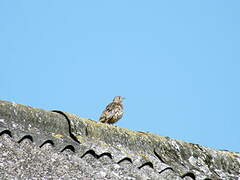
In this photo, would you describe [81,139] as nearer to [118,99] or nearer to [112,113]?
[112,113]

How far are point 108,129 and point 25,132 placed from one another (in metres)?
1.26

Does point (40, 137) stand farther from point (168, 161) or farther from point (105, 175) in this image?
point (168, 161)

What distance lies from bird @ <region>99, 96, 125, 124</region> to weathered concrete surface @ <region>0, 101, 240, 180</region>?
209 inches

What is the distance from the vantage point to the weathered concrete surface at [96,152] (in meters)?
4.86

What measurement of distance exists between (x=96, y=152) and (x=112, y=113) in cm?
693

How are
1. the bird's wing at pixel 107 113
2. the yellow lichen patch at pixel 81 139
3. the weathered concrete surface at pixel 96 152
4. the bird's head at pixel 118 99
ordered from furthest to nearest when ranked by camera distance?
the bird's head at pixel 118 99 → the bird's wing at pixel 107 113 → the yellow lichen patch at pixel 81 139 → the weathered concrete surface at pixel 96 152

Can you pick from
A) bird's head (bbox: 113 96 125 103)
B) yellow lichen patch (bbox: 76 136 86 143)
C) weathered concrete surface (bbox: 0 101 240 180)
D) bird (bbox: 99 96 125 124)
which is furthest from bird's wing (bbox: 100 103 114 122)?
yellow lichen patch (bbox: 76 136 86 143)

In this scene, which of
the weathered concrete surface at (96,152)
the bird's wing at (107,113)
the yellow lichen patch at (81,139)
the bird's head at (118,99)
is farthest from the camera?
the bird's head at (118,99)

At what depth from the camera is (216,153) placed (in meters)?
7.12

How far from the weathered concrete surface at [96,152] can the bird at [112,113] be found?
5.30 meters

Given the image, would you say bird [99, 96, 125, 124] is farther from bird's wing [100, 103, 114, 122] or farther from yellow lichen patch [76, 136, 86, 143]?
yellow lichen patch [76, 136, 86, 143]

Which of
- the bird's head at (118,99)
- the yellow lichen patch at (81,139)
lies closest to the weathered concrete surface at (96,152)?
the yellow lichen patch at (81,139)

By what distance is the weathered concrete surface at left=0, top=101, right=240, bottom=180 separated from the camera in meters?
4.86

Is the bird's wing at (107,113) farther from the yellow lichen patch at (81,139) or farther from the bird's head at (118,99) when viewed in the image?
the yellow lichen patch at (81,139)
